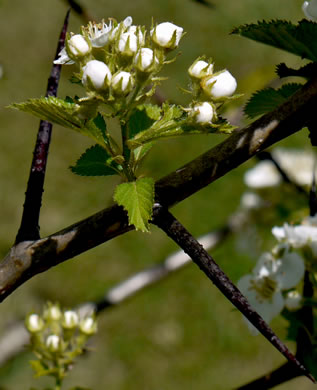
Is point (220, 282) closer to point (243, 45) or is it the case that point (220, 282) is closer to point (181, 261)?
point (181, 261)

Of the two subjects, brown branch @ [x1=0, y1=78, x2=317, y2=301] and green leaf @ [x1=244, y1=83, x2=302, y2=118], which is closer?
brown branch @ [x1=0, y1=78, x2=317, y2=301]

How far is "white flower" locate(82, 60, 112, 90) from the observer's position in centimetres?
58

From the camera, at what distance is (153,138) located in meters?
0.64

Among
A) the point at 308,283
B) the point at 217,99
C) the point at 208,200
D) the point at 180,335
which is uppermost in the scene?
the point at 217,99

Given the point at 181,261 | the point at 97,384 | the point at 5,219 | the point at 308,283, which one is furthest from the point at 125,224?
the point at 5,219

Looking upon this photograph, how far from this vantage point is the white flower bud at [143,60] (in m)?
0.61

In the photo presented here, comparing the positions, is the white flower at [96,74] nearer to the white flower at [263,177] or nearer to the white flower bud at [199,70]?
the white flower bud at [199,70]

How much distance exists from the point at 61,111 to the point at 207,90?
0.51 ft

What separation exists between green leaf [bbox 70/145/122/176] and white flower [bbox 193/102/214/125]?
0.13 m

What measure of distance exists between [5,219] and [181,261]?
7.73ft

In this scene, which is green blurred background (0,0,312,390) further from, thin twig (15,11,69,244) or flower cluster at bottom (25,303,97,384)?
thin twig (15,11,69,244)

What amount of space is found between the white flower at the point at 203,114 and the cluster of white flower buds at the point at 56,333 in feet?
2.02

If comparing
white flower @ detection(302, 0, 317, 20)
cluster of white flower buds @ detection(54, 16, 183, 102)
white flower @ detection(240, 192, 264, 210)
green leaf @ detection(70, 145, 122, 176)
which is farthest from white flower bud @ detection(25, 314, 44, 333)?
white flower @ detection(240, 192, 264, 210)

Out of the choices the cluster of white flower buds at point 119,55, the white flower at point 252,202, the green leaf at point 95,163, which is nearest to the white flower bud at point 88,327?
the green leaf at point 95,163
